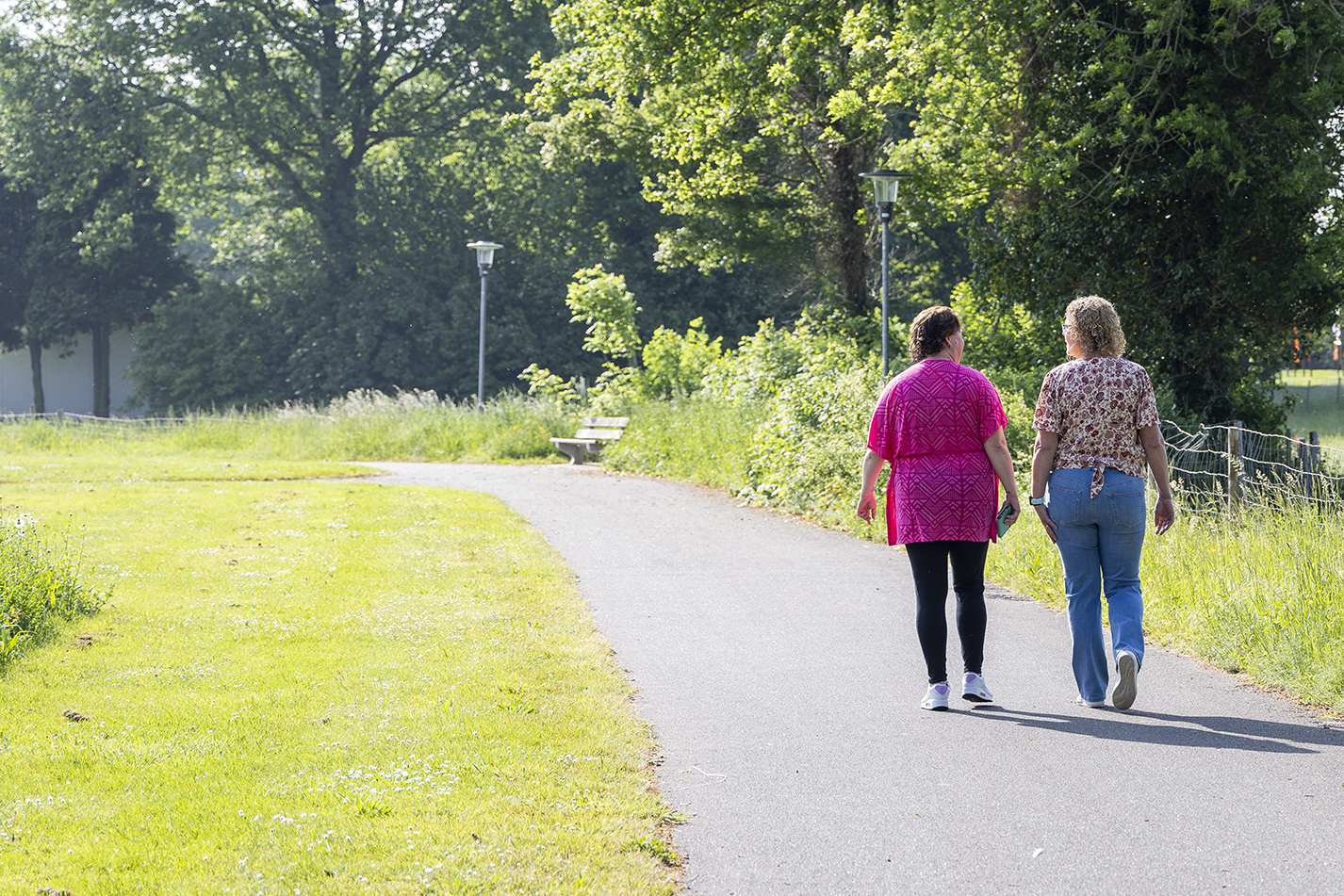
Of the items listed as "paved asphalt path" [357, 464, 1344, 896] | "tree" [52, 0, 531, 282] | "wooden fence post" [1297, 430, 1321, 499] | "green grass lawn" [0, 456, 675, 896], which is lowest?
"paved asphalt path" [357, 464, 1344, 896]

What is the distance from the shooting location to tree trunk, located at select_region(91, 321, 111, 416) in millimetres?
46094

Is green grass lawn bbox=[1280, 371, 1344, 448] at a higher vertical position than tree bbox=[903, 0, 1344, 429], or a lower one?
lower

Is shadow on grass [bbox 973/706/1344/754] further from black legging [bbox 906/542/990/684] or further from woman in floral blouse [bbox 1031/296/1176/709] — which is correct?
black legging [bbox 906/542/990/684]

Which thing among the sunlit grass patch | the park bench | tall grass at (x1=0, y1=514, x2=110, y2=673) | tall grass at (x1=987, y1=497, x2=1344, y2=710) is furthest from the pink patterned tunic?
the sunlit grass patch

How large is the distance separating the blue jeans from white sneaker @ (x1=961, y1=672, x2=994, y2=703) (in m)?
0.41

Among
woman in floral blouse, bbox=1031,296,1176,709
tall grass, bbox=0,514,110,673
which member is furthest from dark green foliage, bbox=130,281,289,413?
woman in floral blouse, bbox=1031,296,1176,709

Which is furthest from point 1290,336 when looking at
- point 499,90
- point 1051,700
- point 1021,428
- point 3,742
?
point 499,90

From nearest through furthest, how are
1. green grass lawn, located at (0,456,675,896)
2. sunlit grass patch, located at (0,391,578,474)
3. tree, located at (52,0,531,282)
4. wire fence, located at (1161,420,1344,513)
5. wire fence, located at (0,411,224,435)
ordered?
green grass lawn, located at (0,456,675,896), wire fence, located at (1161,420,1344,513), sunlit grass patch, located at (0,391,578,474), wire fence, located at (0,411,224,435), tree, located at (52,0,531,282)

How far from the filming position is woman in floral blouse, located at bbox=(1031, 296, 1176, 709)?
18.6ft

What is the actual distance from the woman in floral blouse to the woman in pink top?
241mm

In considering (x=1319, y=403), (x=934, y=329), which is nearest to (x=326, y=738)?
(x=934, y=329)

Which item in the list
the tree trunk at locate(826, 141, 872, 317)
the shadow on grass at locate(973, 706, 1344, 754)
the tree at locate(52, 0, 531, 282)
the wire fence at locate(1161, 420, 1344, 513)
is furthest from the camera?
the tree at locate(52, 0, 531, 282)

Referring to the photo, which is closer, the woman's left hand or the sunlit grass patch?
the woman's left hand

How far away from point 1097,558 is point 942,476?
2.63ft
